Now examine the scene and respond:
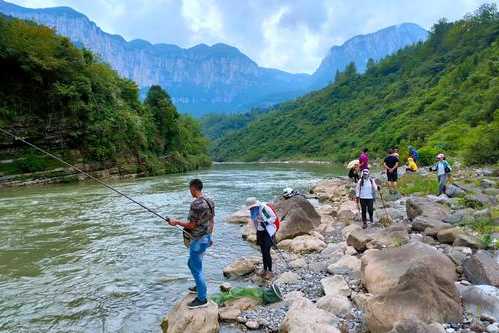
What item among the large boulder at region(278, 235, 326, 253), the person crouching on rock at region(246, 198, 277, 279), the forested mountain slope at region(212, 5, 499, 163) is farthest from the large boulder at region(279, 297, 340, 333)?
the forested mountain slope at region(212, 5, 499, 163)

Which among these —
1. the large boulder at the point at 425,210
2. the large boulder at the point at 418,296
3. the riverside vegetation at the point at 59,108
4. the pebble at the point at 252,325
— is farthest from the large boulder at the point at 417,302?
the riverside vegetation at the point at 59,108

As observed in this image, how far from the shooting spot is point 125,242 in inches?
588

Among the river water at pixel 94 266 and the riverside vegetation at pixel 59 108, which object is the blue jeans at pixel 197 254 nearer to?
the river water at pixel 94 266

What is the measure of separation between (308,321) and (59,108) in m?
43.1

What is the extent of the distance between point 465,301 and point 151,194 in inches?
987

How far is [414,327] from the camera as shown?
5414 millimetres

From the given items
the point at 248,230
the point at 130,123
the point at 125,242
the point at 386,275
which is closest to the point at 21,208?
the point at 125,242

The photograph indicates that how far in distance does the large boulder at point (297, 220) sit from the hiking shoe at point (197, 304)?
7131mm

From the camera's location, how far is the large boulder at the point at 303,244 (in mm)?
12992

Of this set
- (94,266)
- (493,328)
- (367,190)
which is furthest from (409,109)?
(493,328)

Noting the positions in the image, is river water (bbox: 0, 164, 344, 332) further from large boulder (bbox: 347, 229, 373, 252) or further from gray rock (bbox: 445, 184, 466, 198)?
gray rock (bbox: 445, 184, 466, 198)

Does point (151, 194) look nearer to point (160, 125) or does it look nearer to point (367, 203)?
point (367, 203)

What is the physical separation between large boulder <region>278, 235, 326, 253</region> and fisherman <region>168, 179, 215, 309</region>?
576 cm

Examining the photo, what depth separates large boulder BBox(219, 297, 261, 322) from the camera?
26.1 ft
